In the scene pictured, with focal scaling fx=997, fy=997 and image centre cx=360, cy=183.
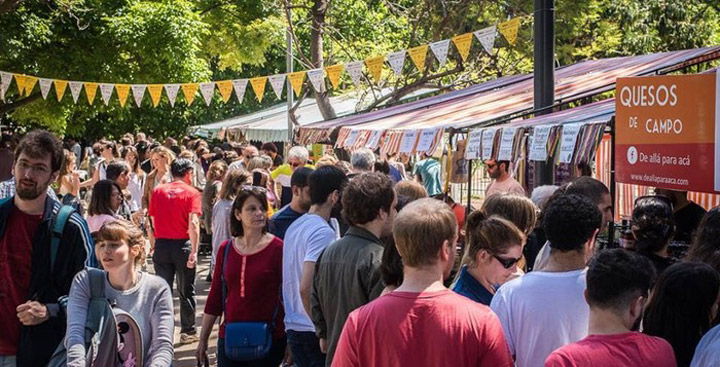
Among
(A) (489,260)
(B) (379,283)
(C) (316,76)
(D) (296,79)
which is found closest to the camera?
(A) (489,260)

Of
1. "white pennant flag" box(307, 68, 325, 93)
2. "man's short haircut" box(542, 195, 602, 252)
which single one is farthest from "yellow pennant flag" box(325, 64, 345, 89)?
"man's short haircut" box(542, 195, 602, 252)

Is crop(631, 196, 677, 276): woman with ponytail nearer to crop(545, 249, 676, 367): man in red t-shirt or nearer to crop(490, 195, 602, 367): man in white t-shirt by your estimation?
crop(490, 195, 602, 367): man in white t-shirt

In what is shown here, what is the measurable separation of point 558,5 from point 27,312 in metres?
16.1

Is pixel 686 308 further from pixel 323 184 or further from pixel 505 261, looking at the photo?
pixel 323 184

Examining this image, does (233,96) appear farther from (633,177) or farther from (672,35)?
(633,177)

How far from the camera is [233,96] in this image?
4675 centimetres

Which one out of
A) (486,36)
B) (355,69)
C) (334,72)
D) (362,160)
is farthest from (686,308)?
(334,72)

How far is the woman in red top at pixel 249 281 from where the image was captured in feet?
20.0

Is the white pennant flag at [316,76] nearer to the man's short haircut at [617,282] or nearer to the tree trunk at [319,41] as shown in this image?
the tree trunk at [319,41]

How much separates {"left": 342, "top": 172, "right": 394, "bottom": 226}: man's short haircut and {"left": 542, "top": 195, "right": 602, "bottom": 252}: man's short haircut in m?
1.09

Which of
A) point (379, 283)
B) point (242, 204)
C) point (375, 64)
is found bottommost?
point (379, 283)

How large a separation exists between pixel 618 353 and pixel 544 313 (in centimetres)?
66

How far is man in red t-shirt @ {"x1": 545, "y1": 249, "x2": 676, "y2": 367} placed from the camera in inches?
130

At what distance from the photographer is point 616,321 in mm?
3393
